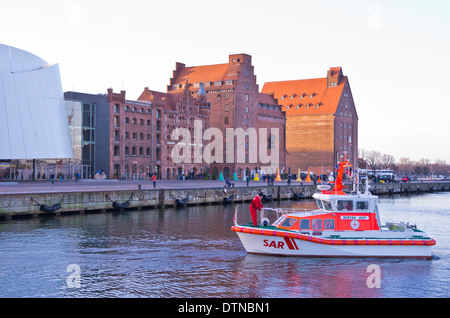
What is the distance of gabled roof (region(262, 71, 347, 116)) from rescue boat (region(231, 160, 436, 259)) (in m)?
127

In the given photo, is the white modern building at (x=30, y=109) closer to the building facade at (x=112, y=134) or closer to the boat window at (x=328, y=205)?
the building facade at (x=112, y=134)

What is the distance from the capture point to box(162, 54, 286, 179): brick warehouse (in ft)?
396

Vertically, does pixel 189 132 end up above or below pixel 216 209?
above

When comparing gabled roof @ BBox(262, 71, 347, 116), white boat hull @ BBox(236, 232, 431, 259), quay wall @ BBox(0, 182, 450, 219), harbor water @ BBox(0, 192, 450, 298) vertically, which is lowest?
harbor water @ BBox(0, 192, 450, 298)

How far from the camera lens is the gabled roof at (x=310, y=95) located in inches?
6147

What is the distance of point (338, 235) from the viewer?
1165 inches

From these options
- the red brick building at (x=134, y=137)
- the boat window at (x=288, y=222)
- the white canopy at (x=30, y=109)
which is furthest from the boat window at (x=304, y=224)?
the red brick building at (x=134, y=137)

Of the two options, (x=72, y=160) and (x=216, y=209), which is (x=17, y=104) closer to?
(x=72, y=160)

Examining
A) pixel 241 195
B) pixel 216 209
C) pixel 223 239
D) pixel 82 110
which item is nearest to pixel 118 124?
pixel 82 110

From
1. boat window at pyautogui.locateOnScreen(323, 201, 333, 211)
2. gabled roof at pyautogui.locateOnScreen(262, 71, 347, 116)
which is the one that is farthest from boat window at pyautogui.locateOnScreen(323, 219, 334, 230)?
gabled roof at pyautogui.locateOnScreen(262, 71, 347, 116)

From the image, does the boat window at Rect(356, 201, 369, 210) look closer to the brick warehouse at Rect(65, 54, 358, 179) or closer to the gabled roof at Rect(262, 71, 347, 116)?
the brick warehouse at Rect(65, 54, 358, 179)

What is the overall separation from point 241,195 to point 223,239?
3769 cm

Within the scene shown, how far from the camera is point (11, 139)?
7438cm

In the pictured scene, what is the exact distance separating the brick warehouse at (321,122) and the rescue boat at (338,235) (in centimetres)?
12290
